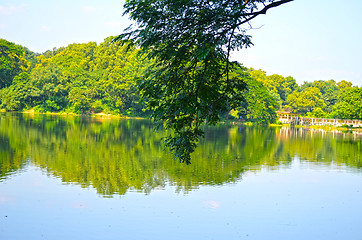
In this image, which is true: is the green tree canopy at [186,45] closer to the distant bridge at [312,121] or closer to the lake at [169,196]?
the lake at [169,196]

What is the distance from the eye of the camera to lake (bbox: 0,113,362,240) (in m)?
10.3

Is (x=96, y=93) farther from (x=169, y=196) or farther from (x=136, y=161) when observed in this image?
(x=169, y=196)

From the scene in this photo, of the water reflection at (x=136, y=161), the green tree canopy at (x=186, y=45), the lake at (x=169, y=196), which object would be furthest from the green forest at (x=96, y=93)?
the green tree canopy at (x=186, y=45)

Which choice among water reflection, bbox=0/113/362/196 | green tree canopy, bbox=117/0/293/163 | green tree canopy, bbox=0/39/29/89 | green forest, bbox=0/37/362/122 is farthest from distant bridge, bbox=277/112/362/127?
green tree canopy, bbox=117/0/293/163

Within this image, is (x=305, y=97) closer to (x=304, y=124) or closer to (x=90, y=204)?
(x=304, y=124)

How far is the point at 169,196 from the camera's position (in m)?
13.4

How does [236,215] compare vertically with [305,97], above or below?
below

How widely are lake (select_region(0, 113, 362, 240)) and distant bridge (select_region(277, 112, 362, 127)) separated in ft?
163

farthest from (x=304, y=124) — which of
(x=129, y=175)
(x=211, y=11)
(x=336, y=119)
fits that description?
(x=211, y=11)

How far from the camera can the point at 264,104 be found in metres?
71.4

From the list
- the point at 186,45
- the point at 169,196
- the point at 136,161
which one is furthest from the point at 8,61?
the point at 186,45

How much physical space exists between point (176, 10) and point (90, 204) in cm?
629

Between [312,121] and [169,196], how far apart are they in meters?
68.2

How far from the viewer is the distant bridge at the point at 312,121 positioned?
227 ft
